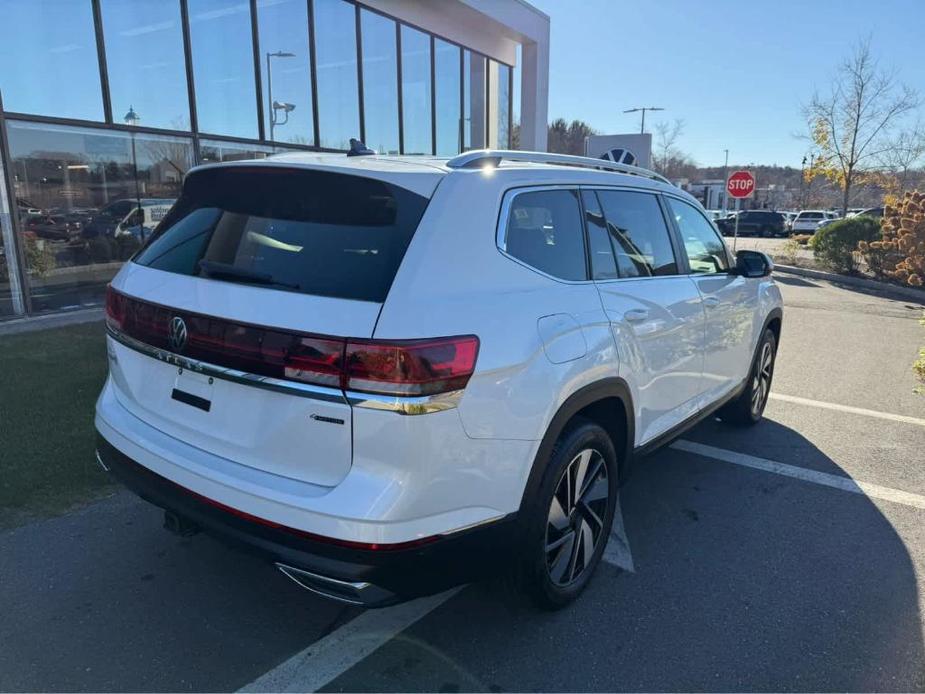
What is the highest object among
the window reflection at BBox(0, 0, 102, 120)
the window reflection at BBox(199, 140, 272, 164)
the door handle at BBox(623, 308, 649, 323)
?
the window reflection at BBox(0, 0, 102, 120)

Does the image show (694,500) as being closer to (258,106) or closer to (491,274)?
(491,274)

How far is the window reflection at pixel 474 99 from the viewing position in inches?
671

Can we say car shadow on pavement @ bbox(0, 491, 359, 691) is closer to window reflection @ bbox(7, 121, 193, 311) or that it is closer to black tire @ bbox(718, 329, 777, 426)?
black tire @ bbox(718, 329, 777, 426)

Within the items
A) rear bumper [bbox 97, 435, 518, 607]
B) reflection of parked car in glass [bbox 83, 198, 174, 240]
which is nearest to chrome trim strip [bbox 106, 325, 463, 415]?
rear bumper [bbox 97, 435, 518, 607]

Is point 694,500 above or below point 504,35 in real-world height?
below

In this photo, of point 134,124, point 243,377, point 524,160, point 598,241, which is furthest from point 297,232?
point 134,124

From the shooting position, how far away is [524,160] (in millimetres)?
3064

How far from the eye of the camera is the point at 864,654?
2727 millimetres

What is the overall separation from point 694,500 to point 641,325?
4.87ft

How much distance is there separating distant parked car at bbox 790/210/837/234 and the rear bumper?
40600 mm

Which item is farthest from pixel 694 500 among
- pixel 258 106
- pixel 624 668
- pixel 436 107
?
pixel 436 107

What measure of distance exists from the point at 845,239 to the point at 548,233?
15.8 meters

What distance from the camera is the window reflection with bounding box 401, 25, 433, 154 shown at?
14.9 m

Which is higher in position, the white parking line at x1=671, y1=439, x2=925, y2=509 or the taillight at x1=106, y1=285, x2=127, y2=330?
the taillight at x1=106, y1=285, x2=127, y2=330
